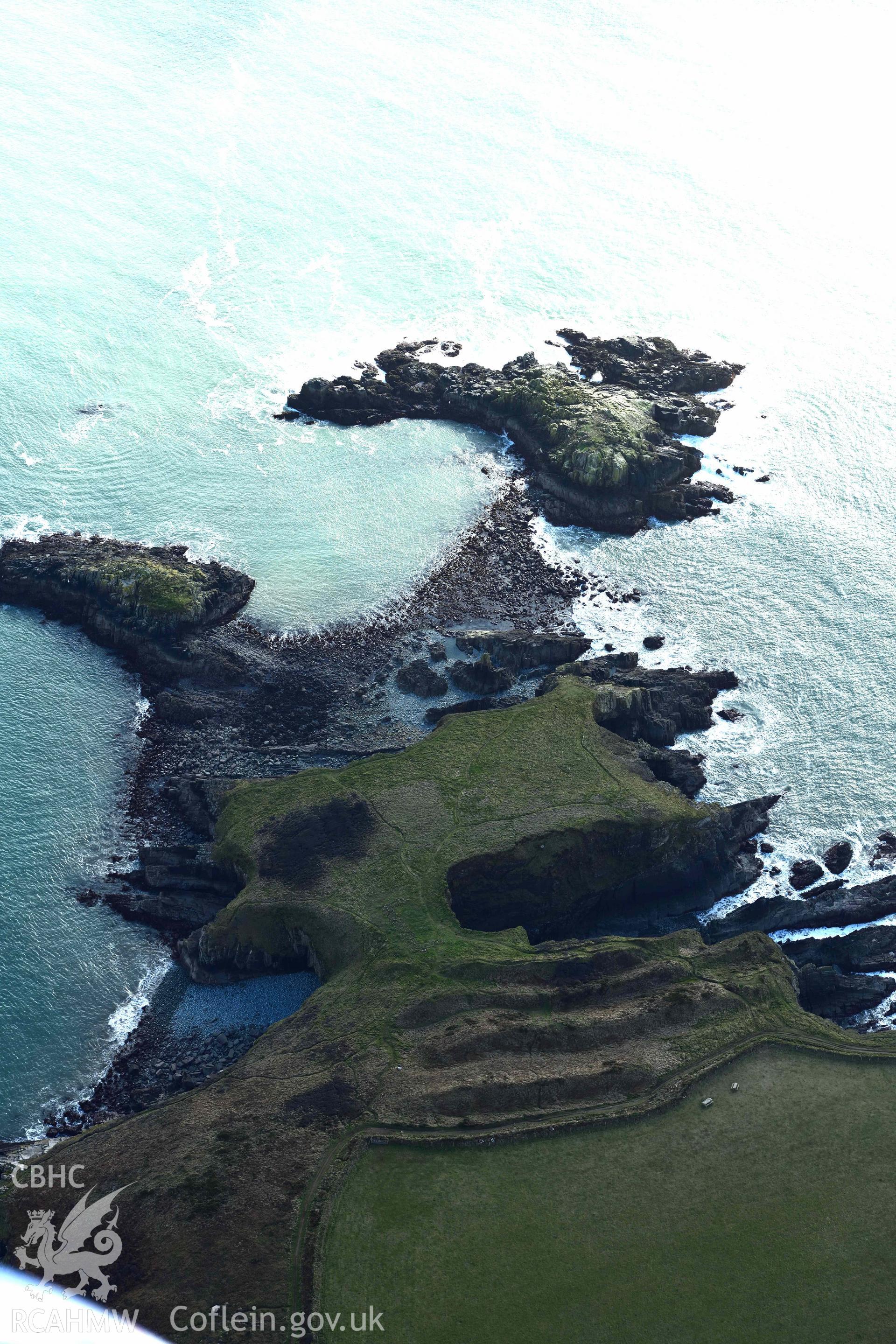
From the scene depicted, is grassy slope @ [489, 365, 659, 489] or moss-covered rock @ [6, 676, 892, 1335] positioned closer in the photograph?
moss-covered rock @ [6, 676, 892, 1335]

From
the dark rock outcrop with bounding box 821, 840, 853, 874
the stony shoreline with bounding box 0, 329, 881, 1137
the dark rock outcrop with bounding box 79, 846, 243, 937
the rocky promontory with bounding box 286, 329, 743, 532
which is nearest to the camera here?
the dark rock outcrop with bounding box 79, 846, 243, 937

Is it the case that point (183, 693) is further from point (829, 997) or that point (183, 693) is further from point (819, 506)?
point (819, 506)

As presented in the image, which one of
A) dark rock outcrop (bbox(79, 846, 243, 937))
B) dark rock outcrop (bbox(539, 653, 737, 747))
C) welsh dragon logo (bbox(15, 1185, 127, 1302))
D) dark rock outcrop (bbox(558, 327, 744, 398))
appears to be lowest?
dark rock outcrop (bbox(79, 846, 243, 937))

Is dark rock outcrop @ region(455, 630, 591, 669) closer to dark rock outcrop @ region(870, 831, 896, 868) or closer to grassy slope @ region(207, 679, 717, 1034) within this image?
grassy slope @ region(207, 679, 717, 1034)

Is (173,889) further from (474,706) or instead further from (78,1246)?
(78,1246)

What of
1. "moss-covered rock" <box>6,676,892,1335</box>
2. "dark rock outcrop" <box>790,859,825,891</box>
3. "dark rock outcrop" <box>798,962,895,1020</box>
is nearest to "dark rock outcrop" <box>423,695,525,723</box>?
"moss-covered rock" <box>6,676,892,1335</box>

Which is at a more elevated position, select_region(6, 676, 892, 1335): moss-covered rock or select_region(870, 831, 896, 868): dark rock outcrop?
select_region(870, 831, 896, 868): dark rock outcrop

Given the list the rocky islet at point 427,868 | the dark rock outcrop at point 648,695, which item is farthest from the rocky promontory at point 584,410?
the dark rock outcrop at point 648,695
